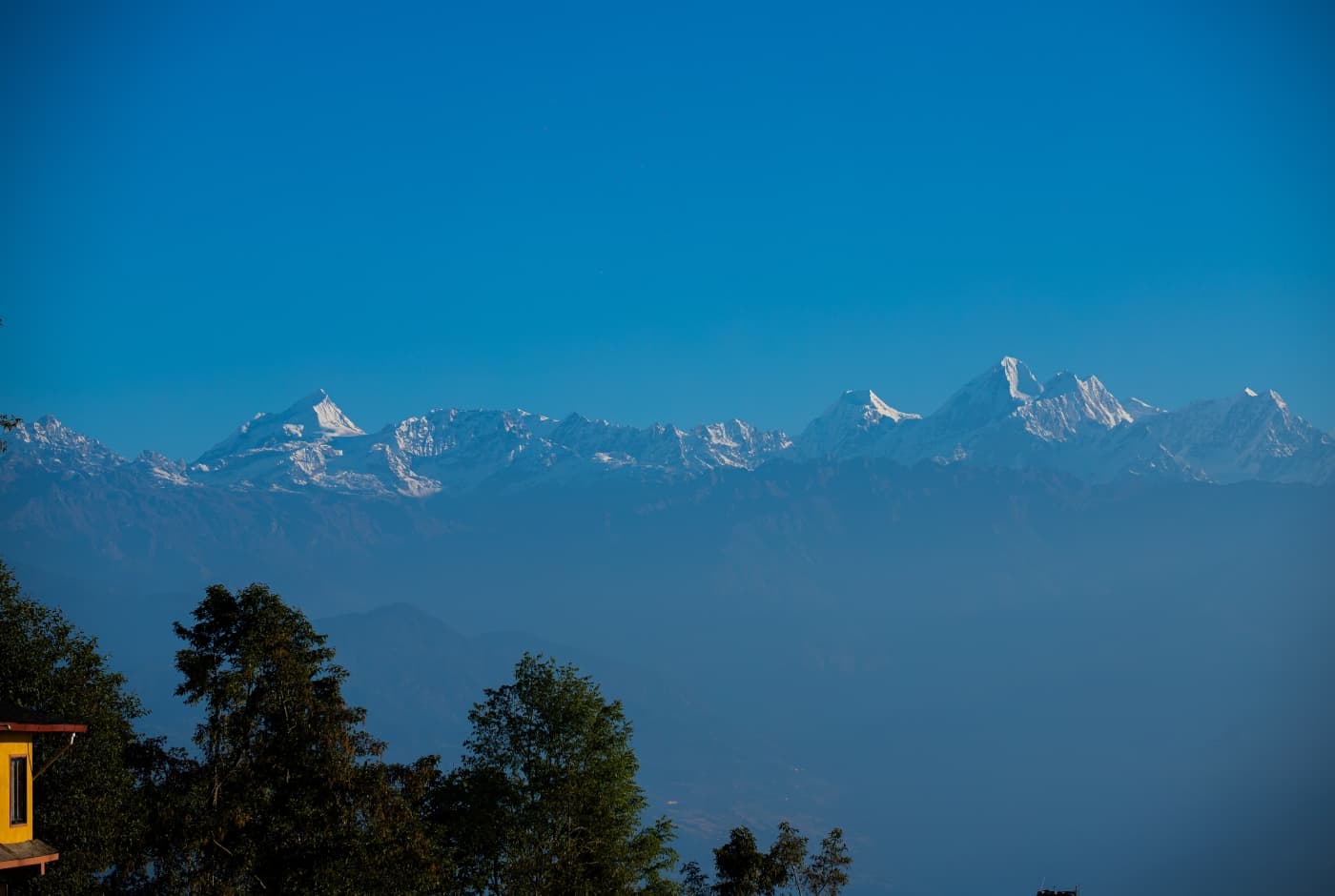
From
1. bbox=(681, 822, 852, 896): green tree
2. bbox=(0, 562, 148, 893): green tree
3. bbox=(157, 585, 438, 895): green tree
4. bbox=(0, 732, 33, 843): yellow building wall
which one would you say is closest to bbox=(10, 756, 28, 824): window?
bbox=(0, 732, 33, 843): yellow building wall

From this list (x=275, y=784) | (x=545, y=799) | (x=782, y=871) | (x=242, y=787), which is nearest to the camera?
(x=242, y=787)

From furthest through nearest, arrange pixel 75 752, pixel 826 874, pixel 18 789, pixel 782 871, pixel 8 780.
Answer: pixel 782 871
pixel 826 874
pixel 75 752
pixel 18 789
pixel 8 780

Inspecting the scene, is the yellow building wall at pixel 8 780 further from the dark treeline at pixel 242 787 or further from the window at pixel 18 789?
the dark treeline at pixel 242 787

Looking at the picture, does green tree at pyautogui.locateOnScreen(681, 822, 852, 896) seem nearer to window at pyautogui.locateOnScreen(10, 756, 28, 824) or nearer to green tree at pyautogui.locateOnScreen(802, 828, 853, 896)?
green tree at pyautogui.locateOnScreen(802, 828, 853, 896)

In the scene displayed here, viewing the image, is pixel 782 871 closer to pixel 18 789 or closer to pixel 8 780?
pixel 18 789

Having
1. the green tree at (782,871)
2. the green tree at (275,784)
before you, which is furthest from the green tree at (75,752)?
the green tree at (782,871)

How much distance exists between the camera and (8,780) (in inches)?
1494

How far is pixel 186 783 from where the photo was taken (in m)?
52.0

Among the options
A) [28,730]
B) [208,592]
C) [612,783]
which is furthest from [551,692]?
[28,730]

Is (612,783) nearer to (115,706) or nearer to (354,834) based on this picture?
(354,834)

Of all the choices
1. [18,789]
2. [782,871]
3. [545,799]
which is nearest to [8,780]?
[18,789]

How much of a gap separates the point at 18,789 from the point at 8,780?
0.70 m

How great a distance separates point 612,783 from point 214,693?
18141 mm

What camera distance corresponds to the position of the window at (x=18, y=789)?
1505 inches
